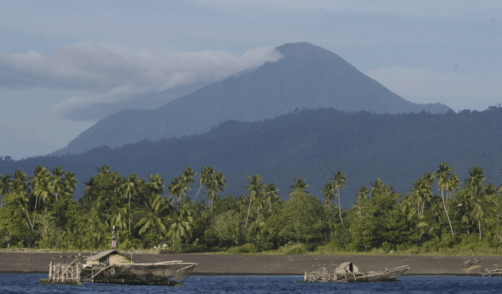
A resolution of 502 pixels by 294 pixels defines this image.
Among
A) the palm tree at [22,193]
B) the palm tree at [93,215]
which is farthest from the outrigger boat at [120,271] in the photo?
the palm tree at [22,193]

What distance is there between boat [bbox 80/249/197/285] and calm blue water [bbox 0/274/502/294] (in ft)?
5.74

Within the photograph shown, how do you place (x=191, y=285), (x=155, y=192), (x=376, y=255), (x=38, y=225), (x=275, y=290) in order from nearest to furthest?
(x=275, y=290) < (x=191, y=285) < (x=376, y=255) < (x=38, y=225) < (x=155, y=192)

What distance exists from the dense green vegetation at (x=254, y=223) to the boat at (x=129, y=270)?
155 feet

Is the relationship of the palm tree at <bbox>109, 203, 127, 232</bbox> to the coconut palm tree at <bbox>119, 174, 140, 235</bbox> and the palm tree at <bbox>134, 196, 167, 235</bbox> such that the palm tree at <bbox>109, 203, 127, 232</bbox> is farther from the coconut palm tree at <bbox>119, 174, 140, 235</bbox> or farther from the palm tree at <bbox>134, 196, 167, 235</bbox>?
the coconut palm tree at <bbox>119, 174, 140, 235</bbox>

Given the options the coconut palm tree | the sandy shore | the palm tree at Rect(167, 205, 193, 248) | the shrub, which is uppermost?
the coconut palm tree

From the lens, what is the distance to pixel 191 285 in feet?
337

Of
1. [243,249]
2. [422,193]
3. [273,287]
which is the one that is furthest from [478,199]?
[273,287]

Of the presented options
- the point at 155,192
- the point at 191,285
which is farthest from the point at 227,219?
the point at 191,285

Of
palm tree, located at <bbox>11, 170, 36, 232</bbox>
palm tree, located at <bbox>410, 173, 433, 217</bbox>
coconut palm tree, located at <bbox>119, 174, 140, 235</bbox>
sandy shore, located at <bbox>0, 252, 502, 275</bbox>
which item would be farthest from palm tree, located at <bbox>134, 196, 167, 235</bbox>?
palm tree, located at <bbox>410, 173, 433, 217</bbox>

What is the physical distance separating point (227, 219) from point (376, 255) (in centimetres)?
4093

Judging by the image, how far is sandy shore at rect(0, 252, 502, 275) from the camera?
425 ft

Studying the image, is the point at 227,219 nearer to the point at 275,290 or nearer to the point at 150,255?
the point at 150,255

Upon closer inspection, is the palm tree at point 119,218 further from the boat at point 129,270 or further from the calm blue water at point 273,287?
the boat at point 129,270

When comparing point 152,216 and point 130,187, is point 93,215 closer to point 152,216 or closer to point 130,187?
point 130,187
